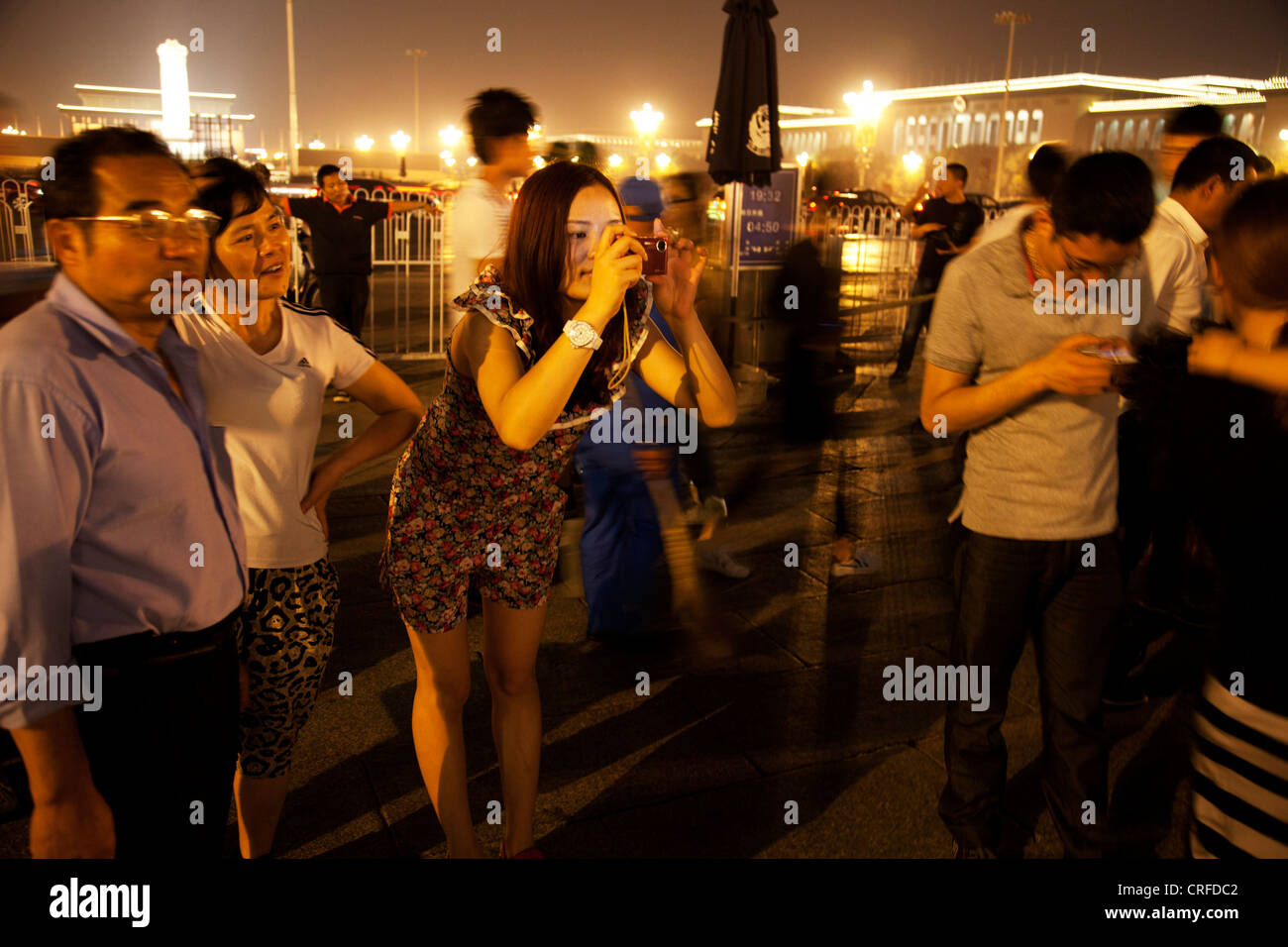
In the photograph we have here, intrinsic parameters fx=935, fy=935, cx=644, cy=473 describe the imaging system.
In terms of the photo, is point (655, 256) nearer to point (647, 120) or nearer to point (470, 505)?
point (470, 505)

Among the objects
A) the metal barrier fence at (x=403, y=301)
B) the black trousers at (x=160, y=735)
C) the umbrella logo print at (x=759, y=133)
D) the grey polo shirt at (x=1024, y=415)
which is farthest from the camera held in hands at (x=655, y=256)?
the umbrella logo print at (x=759, y=133)

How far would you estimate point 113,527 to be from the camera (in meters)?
1.66

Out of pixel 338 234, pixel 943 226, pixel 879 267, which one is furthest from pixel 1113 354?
pixel 879 267

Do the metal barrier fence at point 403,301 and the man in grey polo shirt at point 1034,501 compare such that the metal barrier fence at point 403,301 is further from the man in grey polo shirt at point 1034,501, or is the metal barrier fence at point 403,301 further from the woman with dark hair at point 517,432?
the man in grey polo shirt at point 1034,501

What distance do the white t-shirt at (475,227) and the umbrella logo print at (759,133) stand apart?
16.0ft

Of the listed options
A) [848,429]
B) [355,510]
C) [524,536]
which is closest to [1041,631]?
[524,536]

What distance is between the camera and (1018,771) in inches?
139

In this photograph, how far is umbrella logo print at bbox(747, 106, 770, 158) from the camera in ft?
28.3

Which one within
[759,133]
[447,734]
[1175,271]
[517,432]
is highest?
[759,133]

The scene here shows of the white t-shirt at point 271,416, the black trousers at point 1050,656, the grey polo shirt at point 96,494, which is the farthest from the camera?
the black trousers at point 1050,656

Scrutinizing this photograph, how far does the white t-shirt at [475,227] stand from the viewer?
14.2ft

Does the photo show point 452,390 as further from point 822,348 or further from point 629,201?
point 822,348

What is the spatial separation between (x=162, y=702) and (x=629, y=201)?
3.05 metres

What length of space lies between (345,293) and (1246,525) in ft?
25.9
